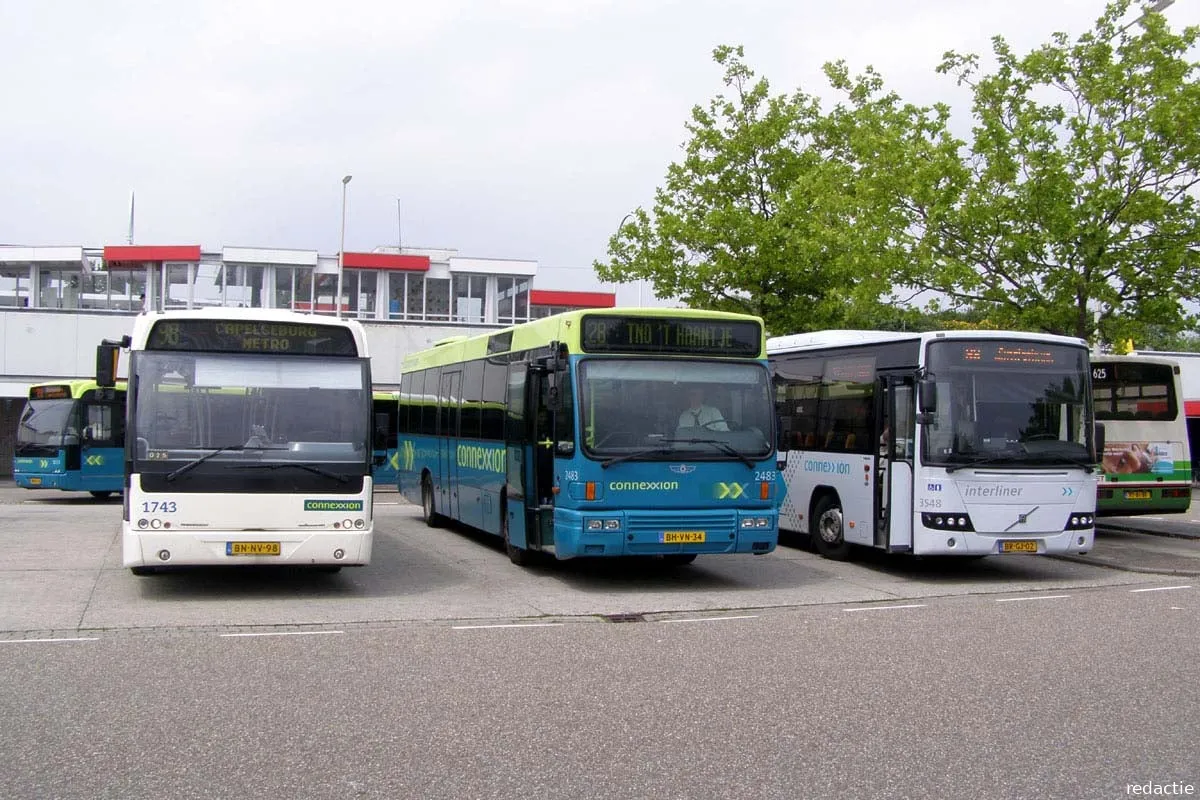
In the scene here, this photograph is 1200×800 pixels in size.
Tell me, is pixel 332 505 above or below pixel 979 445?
below

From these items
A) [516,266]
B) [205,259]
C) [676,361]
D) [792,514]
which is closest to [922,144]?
[792,514]

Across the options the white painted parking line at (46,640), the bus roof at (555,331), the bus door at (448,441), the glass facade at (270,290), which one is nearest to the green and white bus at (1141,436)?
the bus roof at (555,331)

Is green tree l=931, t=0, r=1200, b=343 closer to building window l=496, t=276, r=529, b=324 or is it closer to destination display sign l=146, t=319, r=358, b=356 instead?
destination display sign l=146, t=319, r=358, b=356

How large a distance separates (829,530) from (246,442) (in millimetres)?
7971

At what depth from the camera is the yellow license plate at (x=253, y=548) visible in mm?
11750

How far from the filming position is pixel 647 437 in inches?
505

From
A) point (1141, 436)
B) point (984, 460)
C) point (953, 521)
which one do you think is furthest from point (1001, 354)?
point (1141, 436)

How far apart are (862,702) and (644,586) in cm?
618

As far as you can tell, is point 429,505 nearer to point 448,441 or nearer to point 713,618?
point 448,441

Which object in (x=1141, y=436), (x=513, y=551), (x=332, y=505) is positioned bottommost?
(x=513, y=551)

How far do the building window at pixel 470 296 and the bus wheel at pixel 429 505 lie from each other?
2813 centimetres

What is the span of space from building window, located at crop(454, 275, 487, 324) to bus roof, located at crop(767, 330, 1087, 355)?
31.1m

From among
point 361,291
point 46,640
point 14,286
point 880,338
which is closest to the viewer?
point 46,640

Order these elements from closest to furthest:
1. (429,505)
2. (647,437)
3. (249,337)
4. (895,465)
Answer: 1. (249,337)
2. (647,437)
3. (895,465)
4. (429,505)
